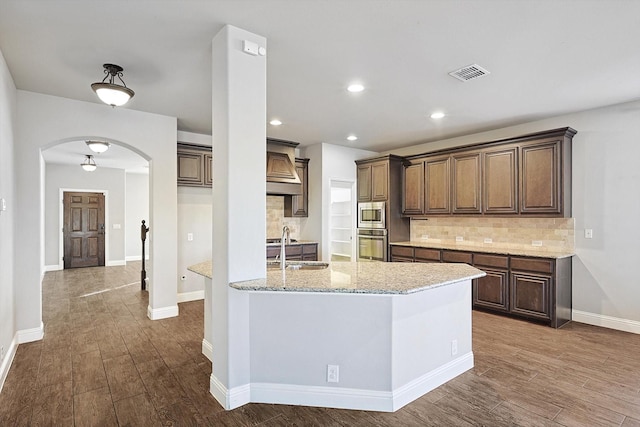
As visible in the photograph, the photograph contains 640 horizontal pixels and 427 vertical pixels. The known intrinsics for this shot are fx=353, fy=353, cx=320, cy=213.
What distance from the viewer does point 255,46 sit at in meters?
2.56

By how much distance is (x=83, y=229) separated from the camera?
914cm

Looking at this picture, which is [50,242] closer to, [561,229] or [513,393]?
[513,393]

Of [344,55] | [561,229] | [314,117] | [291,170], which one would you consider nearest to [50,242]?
[291,170]

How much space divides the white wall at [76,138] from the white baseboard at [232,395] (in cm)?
241

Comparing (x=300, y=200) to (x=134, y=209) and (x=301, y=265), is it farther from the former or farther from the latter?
(x=134, y=209)

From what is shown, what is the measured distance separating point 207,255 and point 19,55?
3.48 metres

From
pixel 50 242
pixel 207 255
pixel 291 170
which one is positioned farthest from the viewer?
pixel 50 242

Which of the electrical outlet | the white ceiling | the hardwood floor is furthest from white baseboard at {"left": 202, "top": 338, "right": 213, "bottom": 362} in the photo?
the white ceiling

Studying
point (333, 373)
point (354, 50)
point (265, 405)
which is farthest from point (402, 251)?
point (265, 405)

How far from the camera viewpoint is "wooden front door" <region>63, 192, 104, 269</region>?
29.3ft

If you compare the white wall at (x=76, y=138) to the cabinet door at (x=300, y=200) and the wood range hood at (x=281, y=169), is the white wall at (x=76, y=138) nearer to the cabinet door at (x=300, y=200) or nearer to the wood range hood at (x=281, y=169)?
the wood range hood at (x=281, y=169)

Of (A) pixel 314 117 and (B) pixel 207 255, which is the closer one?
(A) pixel 314 117

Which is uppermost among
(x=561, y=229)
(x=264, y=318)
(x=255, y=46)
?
(x=255, y=46)

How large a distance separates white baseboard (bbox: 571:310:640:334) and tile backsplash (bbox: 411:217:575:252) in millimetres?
833
